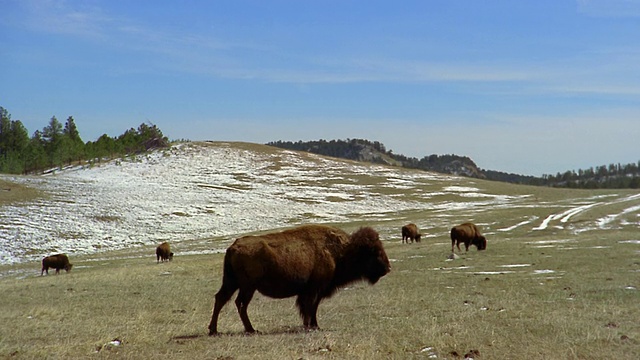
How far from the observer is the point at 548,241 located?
35.9m

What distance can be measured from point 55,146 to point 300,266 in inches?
4556

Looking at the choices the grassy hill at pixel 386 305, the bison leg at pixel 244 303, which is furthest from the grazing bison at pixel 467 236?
the bison leg at pixel 244 303

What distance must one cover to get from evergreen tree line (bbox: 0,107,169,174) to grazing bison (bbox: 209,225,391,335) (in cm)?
10660

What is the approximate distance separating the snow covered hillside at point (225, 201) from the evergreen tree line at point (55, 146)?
888cm

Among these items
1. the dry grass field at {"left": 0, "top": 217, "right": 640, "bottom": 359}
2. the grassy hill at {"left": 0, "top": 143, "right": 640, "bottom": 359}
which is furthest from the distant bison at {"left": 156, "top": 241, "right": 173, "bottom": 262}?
the dry grass field at {"left": 0, "top": 217, "right": 640, "bottom": 359}

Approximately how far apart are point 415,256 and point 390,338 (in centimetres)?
2104

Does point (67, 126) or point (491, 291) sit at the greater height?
point (67, 126)

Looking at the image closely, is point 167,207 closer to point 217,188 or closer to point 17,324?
point 217,188

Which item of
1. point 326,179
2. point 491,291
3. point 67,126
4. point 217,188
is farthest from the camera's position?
point 67,126

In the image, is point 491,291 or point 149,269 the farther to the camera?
point 149,269

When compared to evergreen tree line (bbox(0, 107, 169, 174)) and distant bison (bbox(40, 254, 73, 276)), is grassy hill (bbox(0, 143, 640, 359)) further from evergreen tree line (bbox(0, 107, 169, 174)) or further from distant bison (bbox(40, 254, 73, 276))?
evergreen tree line (bbox(0, 107, 169, 174))

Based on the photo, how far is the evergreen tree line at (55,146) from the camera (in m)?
107

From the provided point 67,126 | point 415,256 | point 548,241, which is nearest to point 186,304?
point 415,256

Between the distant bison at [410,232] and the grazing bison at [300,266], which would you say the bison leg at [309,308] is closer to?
the grazing bison at [300,266]
